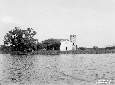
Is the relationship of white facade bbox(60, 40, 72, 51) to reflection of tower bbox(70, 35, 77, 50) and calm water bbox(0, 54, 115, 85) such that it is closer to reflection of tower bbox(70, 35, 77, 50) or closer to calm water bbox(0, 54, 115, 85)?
reflection of tower bbox(70, 35, 77, 50)

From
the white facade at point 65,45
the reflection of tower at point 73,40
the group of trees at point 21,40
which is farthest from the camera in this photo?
the reflection of tower at point 73,40

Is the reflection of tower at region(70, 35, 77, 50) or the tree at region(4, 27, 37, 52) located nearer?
the tree at region(4, 27, 37, 52)

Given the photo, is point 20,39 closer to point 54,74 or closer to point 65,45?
point 65,45

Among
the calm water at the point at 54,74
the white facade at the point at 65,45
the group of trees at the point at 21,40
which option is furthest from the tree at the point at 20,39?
the calm water at the point at 54,74

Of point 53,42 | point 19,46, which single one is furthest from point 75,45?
point 19,46

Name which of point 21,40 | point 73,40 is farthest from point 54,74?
point 73,40

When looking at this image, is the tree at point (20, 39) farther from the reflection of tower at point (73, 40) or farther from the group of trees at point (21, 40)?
the reflection of tower at point (73, 40)

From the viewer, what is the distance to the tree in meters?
92.2

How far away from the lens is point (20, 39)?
92375 mm

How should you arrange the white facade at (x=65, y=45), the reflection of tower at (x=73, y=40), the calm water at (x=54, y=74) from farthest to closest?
the reflection of tower at (x=73, y=40)
the white facade at (x=65, y=45)
the calm water at (x=54, y=74)

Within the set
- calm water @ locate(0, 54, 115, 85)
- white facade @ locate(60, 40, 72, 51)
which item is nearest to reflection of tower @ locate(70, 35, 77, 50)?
white facade @ locate(60, 40, 72, 51)

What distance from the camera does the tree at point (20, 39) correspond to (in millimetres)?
92188

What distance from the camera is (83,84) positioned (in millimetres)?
18156

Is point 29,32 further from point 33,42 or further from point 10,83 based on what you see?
point 10,83
